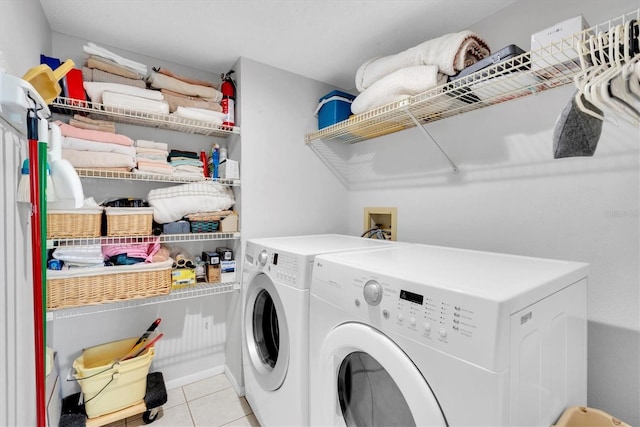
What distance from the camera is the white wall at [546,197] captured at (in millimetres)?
1104

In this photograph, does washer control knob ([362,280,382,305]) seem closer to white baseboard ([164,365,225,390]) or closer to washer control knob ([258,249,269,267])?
washer control knob ([258,249,269,267])

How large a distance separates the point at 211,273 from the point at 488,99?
182cm

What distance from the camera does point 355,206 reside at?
237 centimetres

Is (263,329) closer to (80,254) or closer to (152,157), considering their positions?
(80,254)

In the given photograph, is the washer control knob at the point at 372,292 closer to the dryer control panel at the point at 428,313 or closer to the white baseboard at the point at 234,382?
the dryer control panel at the point at 428,313

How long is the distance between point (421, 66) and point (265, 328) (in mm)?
1568

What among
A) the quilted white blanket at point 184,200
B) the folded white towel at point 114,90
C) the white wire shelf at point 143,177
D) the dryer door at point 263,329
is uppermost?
Answer: the folded white towel at point 114,90

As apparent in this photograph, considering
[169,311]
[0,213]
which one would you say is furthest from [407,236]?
[0,213]

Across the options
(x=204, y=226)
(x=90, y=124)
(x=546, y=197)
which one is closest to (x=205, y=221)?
(x=204, y=226)

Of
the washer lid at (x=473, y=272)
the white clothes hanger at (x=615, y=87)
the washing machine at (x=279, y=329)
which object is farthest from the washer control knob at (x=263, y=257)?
the white clothes hanger at (x=615, y=87)

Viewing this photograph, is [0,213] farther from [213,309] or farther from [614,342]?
[614,342]

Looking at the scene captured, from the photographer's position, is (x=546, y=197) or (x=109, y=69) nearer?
(x=546, y=197)

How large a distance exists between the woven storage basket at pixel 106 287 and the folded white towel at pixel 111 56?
1126mm

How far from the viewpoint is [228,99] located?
194 cm
